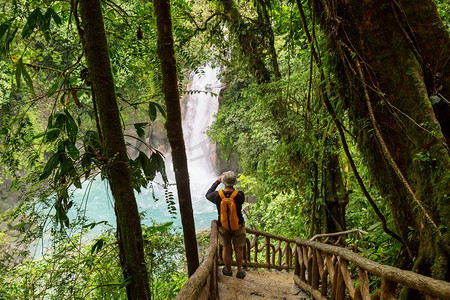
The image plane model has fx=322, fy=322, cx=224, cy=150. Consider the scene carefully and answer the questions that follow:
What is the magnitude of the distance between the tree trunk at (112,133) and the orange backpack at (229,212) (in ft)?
7.10

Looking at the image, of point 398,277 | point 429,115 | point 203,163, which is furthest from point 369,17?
point 203,163

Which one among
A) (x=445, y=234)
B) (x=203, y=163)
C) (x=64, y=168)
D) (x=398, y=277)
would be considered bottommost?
(x=203, y=163)

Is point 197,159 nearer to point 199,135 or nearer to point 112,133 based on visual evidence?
point 199,135

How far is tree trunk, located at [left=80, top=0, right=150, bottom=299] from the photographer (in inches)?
85.7

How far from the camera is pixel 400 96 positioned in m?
2.62

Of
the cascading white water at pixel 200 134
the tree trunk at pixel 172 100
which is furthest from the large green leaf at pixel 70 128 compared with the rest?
the cascading white water at pixel 200 134

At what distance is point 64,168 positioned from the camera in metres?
2.24

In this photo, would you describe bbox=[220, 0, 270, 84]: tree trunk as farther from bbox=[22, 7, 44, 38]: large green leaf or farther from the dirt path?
bbox=[22, 7, 44, 38]: large green leaf

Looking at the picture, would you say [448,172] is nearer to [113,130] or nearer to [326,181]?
[113,130]

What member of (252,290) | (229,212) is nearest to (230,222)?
(229,212)

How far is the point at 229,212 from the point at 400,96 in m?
2.54

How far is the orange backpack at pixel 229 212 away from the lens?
169 inches

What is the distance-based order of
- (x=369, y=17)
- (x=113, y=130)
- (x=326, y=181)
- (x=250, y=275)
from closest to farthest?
(x=113, y=130)
(x=369, y=17)
(x=250, y=275)
(x=326, y=181)

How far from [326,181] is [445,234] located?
13.5 feet
